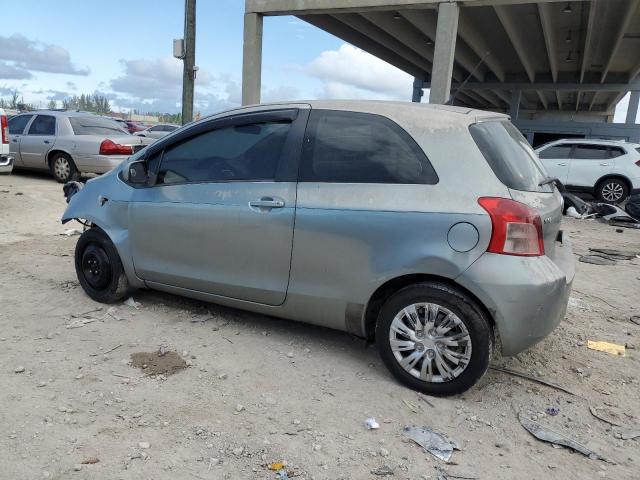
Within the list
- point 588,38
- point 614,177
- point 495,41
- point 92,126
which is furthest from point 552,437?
point 495,41

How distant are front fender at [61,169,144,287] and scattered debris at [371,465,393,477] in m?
2.52

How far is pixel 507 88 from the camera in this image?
81.1 ft

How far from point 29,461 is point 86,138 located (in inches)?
383

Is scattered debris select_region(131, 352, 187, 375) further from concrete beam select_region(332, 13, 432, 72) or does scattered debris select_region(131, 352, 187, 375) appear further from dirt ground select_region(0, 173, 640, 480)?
concrete beam select_region(332, 13, 432, 72)

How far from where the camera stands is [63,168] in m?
11.1

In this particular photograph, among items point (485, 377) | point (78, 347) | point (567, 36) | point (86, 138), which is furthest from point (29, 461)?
point (567, 36)

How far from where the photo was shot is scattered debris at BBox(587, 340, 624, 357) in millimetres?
3846

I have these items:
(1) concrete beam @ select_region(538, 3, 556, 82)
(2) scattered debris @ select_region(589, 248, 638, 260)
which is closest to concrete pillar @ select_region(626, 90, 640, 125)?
(1) concrete beam @ select_region(538, 3, 556, 82)

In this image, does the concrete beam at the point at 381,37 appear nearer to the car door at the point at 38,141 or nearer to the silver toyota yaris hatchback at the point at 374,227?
the car door at the point at 38,141

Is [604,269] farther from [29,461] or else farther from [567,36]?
[567,36]

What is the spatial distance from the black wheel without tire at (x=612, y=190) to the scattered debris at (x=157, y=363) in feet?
40.6

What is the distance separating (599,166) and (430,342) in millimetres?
11797

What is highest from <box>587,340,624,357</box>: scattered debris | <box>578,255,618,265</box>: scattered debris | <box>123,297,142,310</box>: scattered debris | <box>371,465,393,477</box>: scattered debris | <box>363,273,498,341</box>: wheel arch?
<box>363,273,498,341</box>: wheel arch

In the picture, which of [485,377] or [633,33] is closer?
[485,377]
